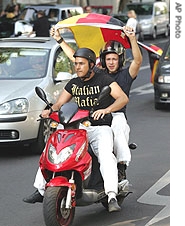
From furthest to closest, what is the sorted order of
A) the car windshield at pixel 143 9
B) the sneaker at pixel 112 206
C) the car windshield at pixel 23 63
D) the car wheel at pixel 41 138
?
the car windshield at pixel 143 9 → the car windshield at pixel 23 63 → the car wheel at pixel 41 138 → the sneaker at pixel 112 206

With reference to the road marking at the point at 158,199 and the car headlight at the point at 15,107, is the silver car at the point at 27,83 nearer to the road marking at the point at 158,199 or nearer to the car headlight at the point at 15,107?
the car headlight at the point at 15,107

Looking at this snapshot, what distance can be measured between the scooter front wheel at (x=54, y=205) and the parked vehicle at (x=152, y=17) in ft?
99.9

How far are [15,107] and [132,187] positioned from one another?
250cm

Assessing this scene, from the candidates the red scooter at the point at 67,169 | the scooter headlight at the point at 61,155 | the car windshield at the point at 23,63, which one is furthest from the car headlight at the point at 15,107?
the scooter headlight at the point at 61,155

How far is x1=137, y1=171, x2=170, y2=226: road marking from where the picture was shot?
7.48 m

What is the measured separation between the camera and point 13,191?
8.63 meters

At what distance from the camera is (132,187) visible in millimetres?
8750

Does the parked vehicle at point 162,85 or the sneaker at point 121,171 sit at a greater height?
the sneaker at point 121,171

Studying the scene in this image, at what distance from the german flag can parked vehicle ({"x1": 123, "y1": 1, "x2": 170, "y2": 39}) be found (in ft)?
92.4

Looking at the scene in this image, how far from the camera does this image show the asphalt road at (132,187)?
24.2 ft

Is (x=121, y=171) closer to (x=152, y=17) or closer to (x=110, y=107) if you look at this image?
(x=110, y=107)

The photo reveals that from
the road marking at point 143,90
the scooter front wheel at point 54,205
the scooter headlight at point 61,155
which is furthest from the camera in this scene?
the road marking at point 143,90

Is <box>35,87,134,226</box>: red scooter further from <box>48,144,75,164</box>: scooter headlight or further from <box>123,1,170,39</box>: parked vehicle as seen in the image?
<box>123,1,170,39</box>: parked vehicle

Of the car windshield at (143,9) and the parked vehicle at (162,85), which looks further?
the car windshield at (143,9)
